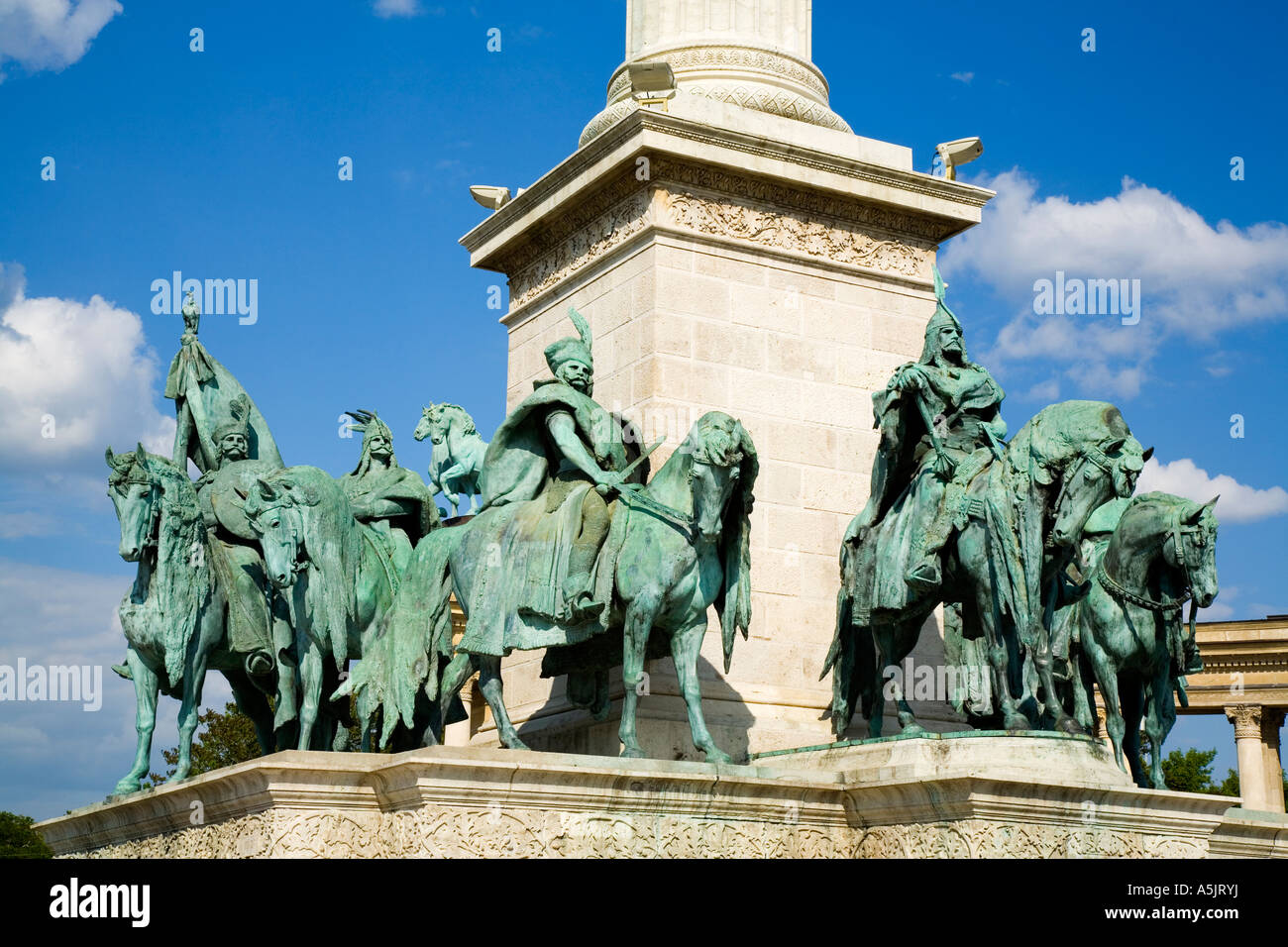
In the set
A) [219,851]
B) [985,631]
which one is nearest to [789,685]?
[985,631]

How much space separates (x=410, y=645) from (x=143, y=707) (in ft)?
8.52

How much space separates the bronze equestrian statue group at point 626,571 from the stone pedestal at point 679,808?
0.63 m

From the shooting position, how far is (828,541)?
17.1 metres

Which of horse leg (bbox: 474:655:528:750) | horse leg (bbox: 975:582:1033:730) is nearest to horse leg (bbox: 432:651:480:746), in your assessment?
horse leg (bbox: 474:655:528:750)

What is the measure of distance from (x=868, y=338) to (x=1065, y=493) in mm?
4373

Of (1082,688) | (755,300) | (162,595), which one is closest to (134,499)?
(162,595)

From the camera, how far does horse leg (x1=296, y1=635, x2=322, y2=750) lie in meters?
14.7

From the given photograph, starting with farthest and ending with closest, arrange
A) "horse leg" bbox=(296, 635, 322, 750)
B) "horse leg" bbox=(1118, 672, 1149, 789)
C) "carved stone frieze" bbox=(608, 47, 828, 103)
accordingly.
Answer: "carved stone frieze" bbox=(608, 47, 828, 103) < "horse leg" bbox=(1118, 672, 1149, 789) < "horse leg" bbox=(296, 635, 322, 750)

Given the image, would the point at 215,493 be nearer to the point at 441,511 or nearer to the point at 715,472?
the point at 441,511

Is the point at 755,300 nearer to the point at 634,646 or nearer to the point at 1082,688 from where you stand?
the point at 634,646

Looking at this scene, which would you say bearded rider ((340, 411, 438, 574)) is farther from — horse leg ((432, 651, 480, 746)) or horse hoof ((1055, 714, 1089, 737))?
horse hoof ((1055, 714, 1089, 737))

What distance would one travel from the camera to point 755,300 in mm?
17312

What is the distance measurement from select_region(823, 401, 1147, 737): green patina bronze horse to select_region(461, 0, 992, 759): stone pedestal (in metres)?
2.22

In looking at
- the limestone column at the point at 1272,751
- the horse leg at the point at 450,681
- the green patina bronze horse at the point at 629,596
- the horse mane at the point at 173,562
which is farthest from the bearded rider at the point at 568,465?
the limestone column at the point at 1272,751
